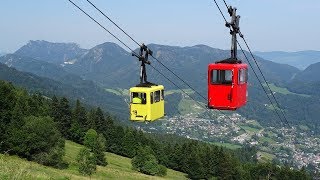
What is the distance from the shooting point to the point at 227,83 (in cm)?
2823

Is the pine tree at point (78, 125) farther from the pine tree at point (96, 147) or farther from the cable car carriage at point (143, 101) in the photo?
the cable car carriage at point (143, 101)

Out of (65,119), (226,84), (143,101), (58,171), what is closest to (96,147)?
(65,119)

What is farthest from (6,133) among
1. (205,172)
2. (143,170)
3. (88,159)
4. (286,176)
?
(286,176)

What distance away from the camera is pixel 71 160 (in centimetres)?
9175

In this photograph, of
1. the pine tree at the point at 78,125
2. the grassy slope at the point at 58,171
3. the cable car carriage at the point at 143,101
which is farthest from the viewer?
the pine tree at the point at 78,125

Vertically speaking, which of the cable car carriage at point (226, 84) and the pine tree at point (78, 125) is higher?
the cable car carriage at point (226, 84)

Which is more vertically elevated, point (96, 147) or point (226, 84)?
point (226, 84)

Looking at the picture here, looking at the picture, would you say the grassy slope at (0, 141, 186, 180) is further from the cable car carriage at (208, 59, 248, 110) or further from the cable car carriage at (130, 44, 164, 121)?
the cable car carriage at (208, 59, 248, 110)

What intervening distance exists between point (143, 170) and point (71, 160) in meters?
22.4

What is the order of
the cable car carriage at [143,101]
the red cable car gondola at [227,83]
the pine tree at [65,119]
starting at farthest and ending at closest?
the pine tree at [65,119] < the cable car carriage at [143,101] < the red cable car gondola at [227,83]

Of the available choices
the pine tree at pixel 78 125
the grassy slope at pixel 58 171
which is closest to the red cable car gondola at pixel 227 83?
the grassy slope at pixel 58 171

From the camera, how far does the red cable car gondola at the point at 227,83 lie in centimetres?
2769

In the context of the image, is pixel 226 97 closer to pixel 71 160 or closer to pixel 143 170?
pixel 71 160

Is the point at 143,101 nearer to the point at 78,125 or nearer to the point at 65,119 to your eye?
the point at 78,125
